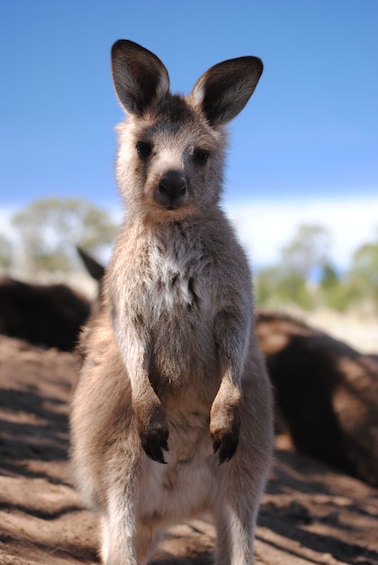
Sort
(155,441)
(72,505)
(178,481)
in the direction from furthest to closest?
(72,505) → (178,481) → (155,441)

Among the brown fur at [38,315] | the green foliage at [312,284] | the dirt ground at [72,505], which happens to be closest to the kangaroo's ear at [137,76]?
the dirt ground at [72,505]

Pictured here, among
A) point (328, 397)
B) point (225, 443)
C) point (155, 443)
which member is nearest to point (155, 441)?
point (155, 443)

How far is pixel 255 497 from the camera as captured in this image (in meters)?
3.58

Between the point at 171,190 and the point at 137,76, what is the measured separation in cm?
74

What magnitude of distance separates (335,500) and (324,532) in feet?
2.42

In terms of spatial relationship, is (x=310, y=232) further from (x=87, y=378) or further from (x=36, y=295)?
(x=87, y=378)

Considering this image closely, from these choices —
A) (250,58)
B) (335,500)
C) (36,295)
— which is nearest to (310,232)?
(36,295)

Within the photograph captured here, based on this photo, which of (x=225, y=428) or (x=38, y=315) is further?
(x=38, y=315)

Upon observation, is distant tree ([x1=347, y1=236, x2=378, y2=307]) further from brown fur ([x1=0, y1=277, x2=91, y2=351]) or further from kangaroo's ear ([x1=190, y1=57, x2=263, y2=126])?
kangaroo's ear ([x1=190, y1=57, x2=263, y2=126])

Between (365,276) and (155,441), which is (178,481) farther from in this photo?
(365,276)

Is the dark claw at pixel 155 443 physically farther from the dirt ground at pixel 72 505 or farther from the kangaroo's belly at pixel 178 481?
the dirt ground at pixel 72 505

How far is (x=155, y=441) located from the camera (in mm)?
3246

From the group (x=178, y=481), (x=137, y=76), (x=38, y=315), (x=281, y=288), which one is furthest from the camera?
(x=281, y=288)

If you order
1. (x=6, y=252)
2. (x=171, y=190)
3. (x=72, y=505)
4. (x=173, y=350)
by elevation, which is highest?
(x=6, y=252)
